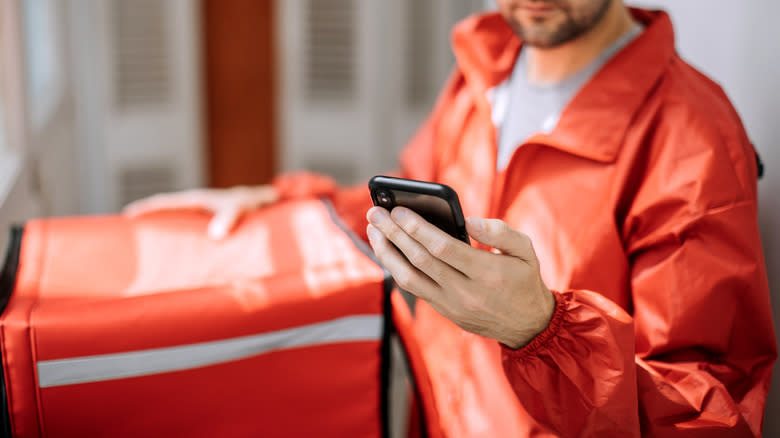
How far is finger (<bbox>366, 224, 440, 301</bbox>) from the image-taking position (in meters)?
0.83

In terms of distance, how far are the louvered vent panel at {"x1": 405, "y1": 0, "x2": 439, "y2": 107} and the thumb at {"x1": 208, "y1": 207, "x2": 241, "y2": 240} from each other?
5.96 feet

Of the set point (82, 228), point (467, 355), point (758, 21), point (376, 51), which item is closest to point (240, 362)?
point (467, 355)

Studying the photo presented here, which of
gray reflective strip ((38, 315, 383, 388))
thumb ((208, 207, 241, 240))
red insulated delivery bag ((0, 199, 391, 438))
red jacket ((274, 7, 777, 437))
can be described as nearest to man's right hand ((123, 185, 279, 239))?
thumb ((208, 207, 241, 240))

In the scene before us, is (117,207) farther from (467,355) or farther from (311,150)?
(467,355)

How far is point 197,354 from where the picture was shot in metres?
0.93

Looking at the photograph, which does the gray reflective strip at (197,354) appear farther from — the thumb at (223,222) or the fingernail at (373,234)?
the thumb at (223,222)

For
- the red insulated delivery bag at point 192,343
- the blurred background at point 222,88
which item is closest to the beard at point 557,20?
the red insulated delivery bag at point 192,343

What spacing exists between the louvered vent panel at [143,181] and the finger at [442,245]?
2.22m

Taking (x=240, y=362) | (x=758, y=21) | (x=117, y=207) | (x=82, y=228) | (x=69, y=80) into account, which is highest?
(x=758, y=21)

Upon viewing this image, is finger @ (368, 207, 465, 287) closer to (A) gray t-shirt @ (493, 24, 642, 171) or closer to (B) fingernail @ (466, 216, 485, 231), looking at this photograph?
(B) fingernail @ (466, 216, 485, 231)

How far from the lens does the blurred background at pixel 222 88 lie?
2.55m

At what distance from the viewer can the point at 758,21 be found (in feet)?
3.90

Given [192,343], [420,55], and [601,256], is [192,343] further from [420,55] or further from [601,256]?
[420,55]

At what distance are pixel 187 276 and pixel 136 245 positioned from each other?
0.16m
